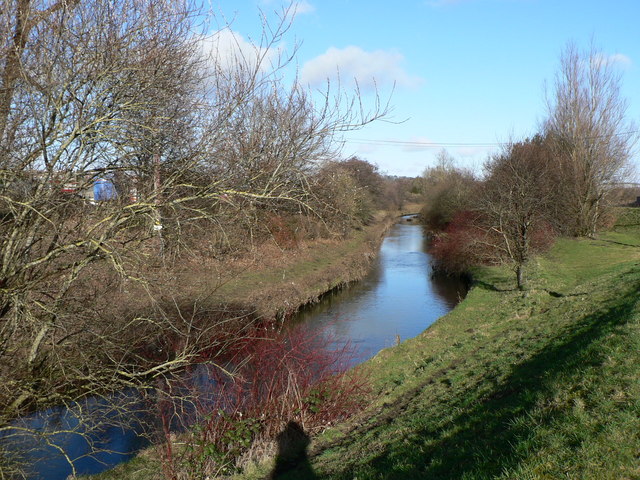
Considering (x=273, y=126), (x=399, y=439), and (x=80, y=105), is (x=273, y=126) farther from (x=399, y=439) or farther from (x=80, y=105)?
(x=399, y=439)

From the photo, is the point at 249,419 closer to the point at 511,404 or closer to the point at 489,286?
the point at 511,404

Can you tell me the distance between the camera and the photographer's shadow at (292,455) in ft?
23.4

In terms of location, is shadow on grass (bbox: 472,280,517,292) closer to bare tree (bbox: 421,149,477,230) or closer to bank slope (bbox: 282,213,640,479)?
bank slope (bbox: 282,213,640,479)

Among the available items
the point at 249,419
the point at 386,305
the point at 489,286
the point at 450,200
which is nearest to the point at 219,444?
the point at 249,419

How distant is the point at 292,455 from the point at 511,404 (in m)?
3.60

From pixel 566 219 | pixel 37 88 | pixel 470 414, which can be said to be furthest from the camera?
pixel 566 219

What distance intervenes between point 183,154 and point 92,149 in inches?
46.0

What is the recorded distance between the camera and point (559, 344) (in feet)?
30.0

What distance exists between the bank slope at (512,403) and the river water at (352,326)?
10.1ft

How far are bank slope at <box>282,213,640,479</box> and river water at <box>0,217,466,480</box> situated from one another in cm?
308

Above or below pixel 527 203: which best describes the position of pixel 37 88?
above

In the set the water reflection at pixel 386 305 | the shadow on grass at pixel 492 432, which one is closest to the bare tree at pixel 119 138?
the shadow on grass at pixel 492 432

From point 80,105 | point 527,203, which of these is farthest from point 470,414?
point 527,203

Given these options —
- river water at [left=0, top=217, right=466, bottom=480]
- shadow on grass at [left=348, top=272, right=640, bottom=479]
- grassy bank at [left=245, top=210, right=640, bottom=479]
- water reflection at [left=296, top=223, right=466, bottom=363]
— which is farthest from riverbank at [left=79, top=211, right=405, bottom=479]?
shadow on grass at [left=348, top=272, right=640, bottom=479]
